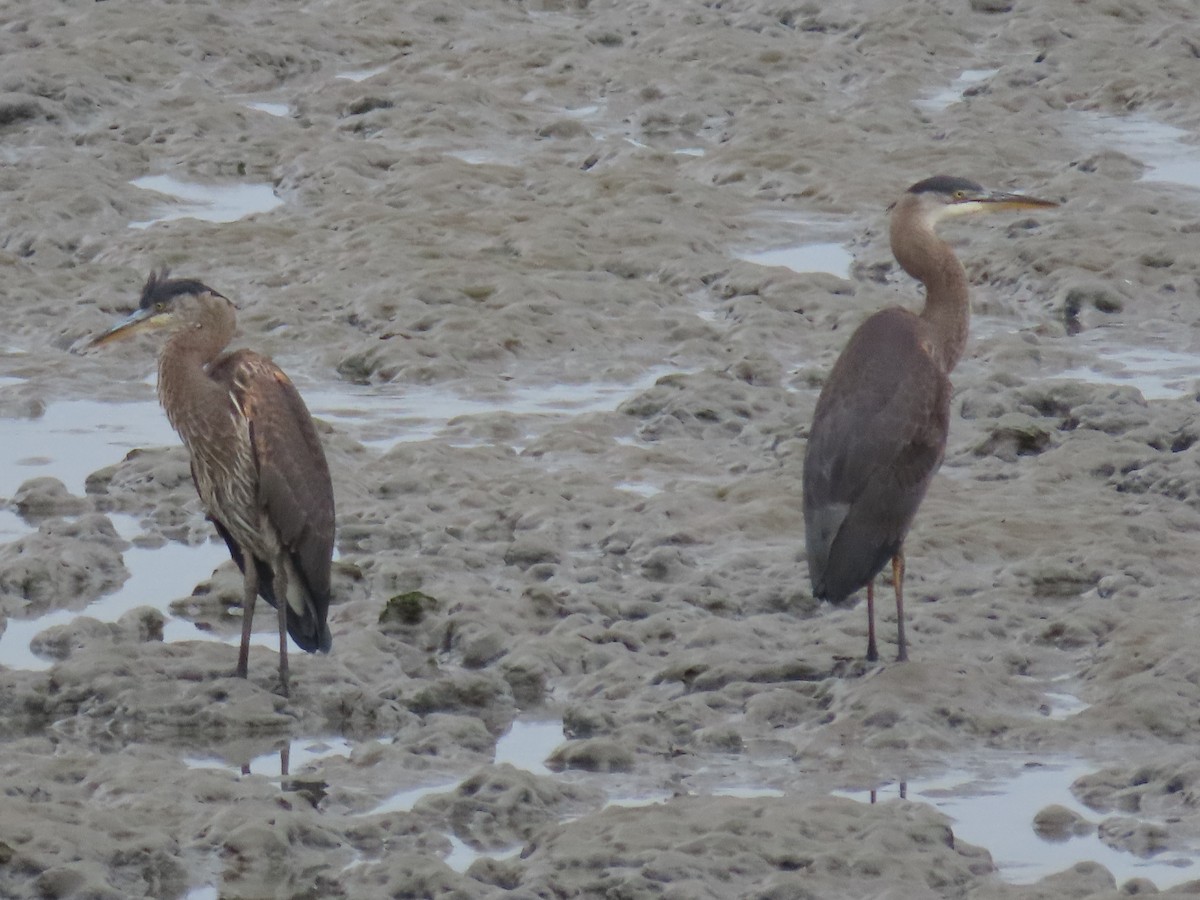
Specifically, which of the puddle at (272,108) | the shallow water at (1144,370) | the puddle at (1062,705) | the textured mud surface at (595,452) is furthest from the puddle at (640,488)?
the puddle at (272,108)

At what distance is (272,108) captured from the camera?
45.6 feet

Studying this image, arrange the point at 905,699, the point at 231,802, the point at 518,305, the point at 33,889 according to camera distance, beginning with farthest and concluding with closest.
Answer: the point at 518,305 < the point at 905,699 < the point at 231,802 < the point at 33,889

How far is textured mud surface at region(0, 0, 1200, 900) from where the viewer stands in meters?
5.92

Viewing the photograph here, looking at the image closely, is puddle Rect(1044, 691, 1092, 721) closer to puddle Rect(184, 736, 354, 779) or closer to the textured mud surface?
the textured mud surface

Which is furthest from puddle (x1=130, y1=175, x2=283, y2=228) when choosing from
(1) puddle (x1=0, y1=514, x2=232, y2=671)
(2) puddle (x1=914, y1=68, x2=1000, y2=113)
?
(2) puddle (x1=914, y1=68, x2=1000, y2=113)

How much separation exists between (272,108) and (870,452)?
24.8 ft

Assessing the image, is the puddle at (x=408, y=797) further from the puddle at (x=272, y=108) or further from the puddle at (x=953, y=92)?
the puddle at (x=953, y=92)

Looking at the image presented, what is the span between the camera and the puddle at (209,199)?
12.0 meters

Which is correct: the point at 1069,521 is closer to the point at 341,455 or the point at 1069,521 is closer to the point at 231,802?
the point at 341,455

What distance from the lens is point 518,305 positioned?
10570 millimetres

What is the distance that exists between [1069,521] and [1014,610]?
0.82 meters

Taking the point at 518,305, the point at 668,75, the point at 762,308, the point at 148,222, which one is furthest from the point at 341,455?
the point at 668,75

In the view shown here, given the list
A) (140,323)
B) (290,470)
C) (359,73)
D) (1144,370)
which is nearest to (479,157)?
(359,73)

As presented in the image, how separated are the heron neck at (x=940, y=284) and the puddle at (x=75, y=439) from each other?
10.4ft
